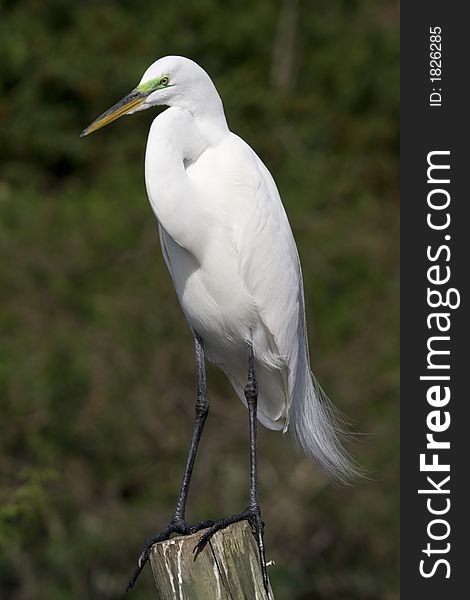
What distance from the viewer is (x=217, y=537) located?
281 centimetres

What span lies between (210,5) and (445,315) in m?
6.25

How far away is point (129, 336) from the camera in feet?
21.9

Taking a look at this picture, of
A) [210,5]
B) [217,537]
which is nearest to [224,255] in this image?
[217,537]

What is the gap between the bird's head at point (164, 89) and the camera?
3227 millimetres

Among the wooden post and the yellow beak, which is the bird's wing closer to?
the yellow beak

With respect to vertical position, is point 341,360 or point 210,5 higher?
point 210,5

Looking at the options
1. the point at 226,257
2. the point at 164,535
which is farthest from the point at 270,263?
the point at 164,535

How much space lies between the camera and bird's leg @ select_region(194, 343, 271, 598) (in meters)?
2.88

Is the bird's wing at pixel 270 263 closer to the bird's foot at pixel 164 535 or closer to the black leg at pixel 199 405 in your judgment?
the black leg at pixel 199 405

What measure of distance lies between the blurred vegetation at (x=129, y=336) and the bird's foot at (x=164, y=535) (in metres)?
1.14

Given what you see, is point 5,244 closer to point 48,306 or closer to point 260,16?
point 48,306

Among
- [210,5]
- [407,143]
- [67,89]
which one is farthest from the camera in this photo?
[210,5]

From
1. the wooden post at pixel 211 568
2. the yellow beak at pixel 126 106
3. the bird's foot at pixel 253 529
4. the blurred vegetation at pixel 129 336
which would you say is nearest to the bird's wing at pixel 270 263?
the yellow beak at pixel 126 106

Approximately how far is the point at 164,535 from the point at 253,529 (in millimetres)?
278
